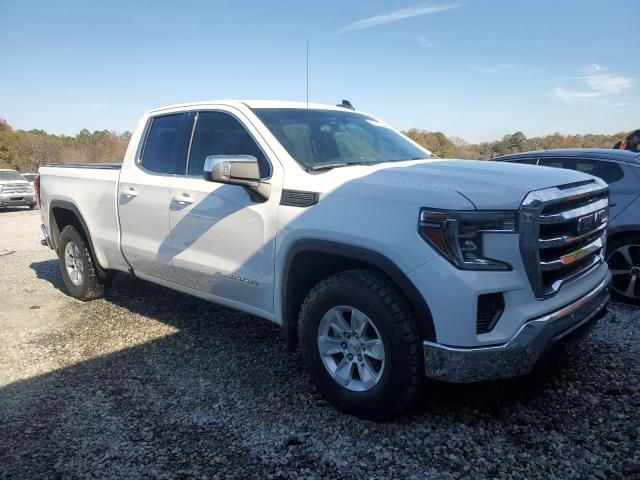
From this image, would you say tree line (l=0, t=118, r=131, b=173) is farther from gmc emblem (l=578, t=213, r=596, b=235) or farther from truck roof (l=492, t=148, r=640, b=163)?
gmc emblem (l=578, t=213, r=596, b=235)

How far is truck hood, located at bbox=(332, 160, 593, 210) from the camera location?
97.2 inches

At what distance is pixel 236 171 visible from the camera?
3.08 metres

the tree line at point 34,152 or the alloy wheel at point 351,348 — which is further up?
the tree line at point 34,152

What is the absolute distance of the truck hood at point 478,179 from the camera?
2.47m

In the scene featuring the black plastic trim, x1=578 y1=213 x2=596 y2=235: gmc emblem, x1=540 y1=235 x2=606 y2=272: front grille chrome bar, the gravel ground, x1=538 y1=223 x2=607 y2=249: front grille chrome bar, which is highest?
the black plastic trim

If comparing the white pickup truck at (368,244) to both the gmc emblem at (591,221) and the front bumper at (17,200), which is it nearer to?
the gmc emblem at (591,221)

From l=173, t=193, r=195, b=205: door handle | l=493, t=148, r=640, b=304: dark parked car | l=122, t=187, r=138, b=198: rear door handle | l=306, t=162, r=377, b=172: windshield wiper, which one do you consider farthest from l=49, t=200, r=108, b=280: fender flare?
l=493, t=148, r=640, b=304: dark parked car

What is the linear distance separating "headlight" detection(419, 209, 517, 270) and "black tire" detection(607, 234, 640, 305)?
10.6ft

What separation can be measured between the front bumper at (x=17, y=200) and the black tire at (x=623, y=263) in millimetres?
19604

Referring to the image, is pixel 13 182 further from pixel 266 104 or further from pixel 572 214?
pixel 572 214

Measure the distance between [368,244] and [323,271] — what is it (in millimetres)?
606

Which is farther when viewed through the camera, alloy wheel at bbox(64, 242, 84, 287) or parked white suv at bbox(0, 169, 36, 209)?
parked white suv at bbox(0, 169, 36, 209)

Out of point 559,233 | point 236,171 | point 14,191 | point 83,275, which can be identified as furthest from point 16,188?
point 559,233

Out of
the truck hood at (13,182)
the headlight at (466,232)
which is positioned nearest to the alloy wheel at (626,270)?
the headlight at (466,232)
